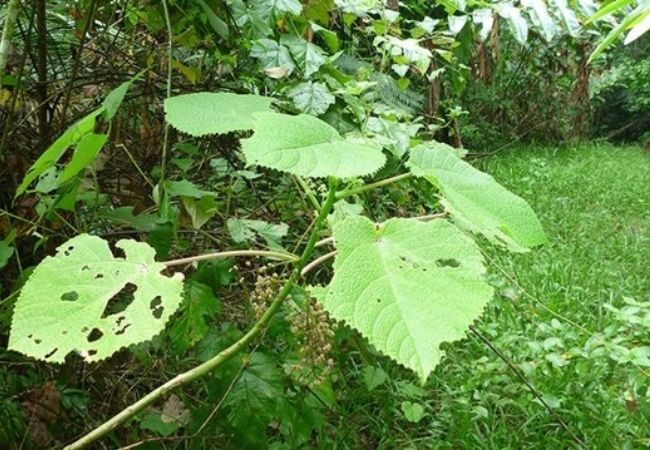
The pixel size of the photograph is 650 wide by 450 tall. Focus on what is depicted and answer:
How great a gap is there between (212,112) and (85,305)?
0.23m

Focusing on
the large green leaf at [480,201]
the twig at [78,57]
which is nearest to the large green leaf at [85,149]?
the large green leaf at [480,201]

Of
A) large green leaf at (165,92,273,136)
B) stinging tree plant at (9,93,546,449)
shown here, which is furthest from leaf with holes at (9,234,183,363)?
large green leaf at (165,92,273,136)

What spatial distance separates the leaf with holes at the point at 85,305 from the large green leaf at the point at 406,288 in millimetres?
149

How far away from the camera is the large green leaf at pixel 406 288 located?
18.1 inches

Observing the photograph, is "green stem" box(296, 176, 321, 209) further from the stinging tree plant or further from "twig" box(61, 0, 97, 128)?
"twig" box(61, 0, 97, 128)

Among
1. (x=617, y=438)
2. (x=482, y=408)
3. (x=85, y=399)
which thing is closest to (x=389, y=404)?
(x=482, y=408)

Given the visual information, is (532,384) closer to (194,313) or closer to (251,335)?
(194,313)

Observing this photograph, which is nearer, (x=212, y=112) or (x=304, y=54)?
(x=212, y=112)

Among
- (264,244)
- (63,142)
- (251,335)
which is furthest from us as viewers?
(264,244)

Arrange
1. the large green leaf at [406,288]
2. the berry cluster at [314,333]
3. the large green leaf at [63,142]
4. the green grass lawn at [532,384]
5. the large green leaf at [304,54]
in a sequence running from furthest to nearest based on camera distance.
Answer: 1. the green grass lawn at [532,384]
2. the large green leaf at [304,54]
3. the berry cluster at [314,333]
4. the large green leaf at [63,142]
5. the large green leaf at [406,288]

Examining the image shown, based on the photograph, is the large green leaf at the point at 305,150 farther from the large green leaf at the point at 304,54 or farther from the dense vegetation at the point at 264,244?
the large green leaf at the point at 304,54

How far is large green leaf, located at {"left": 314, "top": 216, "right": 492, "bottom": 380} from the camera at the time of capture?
46 centimetres

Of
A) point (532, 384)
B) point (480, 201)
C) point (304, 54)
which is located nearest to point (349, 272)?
point (480, 201)

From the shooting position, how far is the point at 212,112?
2.18 ft
